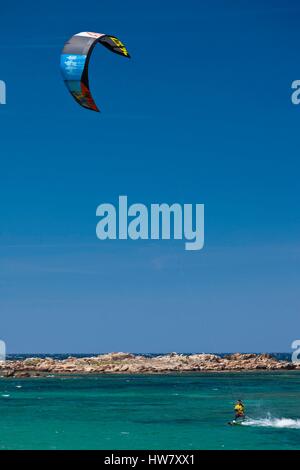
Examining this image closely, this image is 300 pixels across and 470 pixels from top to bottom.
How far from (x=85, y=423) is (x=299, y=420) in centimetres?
975

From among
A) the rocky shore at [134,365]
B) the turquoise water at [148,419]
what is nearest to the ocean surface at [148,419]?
the turquoise water at [148,419]

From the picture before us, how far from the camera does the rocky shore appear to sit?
9056 centimetres

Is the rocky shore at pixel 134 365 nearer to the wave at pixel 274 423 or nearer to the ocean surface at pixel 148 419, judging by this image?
the ocean surface at pixel 148 419

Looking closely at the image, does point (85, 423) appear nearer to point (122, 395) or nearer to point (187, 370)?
point (122, 395)

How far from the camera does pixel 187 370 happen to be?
309 ft

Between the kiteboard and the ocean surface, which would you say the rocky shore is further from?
the kiteboard

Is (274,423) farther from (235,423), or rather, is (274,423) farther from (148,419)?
(148,419)

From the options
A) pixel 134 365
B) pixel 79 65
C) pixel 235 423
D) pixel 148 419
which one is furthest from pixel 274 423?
pixel 134 365

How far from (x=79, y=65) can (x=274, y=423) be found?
19831 millimetres

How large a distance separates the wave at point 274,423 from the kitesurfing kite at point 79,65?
715 inches

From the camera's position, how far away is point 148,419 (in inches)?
1348

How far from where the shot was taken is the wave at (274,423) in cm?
3023
